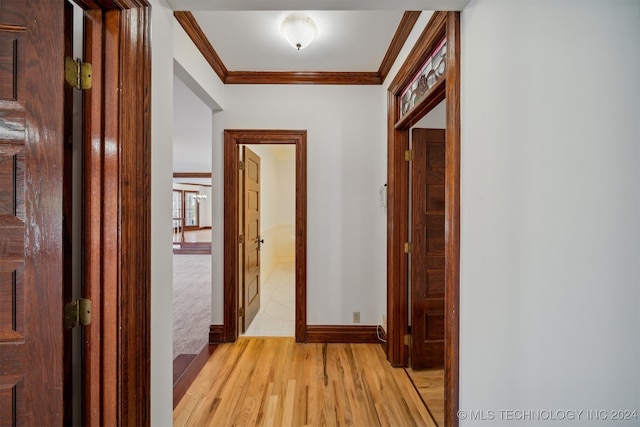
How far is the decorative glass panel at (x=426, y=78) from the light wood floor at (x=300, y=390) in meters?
2.10

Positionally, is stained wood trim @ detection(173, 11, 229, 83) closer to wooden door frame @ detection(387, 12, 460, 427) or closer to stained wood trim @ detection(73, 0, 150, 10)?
Answer: stained wood trim @ detection(73, 0, 150, 10)

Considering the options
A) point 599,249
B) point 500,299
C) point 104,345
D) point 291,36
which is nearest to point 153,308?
point 104,345

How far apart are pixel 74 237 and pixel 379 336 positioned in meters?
2.59

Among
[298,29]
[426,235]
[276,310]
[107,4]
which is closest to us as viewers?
[107,4]

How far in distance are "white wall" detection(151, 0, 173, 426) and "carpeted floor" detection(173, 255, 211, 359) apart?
1.63 meters

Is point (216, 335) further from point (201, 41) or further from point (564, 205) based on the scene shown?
point (564, 205)

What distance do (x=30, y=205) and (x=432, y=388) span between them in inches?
100

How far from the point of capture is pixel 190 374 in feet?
7.72

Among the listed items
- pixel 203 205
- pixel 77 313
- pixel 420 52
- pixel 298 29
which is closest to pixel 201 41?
pixel 298 29

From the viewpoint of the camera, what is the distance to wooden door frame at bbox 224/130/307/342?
2887 millimetres

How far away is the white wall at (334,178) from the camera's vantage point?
291 centimetres

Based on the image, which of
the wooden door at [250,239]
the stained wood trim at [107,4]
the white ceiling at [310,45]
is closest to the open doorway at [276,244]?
the wooden door at [250,239]

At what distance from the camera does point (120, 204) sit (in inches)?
41.1

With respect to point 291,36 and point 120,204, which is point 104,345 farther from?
point 291,36
